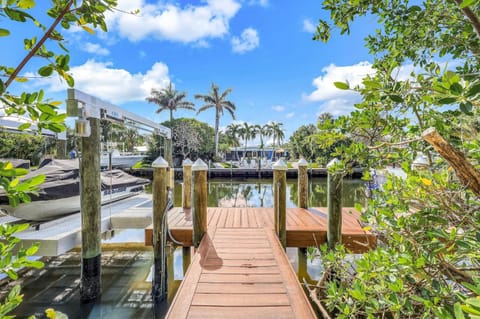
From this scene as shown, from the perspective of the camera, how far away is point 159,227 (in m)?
3.66

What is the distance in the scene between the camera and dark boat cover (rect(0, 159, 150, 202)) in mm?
4023

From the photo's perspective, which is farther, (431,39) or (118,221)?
(118,221)

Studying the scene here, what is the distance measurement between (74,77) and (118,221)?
Answer: 14.3 ft

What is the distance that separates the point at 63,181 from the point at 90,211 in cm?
139

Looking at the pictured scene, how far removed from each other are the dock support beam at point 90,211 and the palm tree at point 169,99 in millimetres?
24104

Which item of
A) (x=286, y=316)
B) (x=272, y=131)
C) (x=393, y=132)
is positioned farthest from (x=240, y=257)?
(x=272, y=131)

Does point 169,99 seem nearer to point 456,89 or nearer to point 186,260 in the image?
point 186,260

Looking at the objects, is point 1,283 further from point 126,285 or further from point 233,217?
point 233,217

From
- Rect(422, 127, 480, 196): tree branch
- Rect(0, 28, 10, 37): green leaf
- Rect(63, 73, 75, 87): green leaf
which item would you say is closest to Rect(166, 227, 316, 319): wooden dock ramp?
→ Rect(422, 127, 480, 196): tree branch

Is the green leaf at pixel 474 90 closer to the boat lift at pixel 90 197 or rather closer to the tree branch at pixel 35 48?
the tree branch at pixel 35 48

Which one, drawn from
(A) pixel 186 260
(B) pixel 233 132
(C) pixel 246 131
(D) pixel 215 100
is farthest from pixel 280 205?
(C) pixel 246 131

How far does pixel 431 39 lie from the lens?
1.68 m

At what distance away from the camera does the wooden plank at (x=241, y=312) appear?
6.28 ft

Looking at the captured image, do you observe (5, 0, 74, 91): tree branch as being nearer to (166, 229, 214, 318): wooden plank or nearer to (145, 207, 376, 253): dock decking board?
(166, 229, 214, 318): wooden plank
